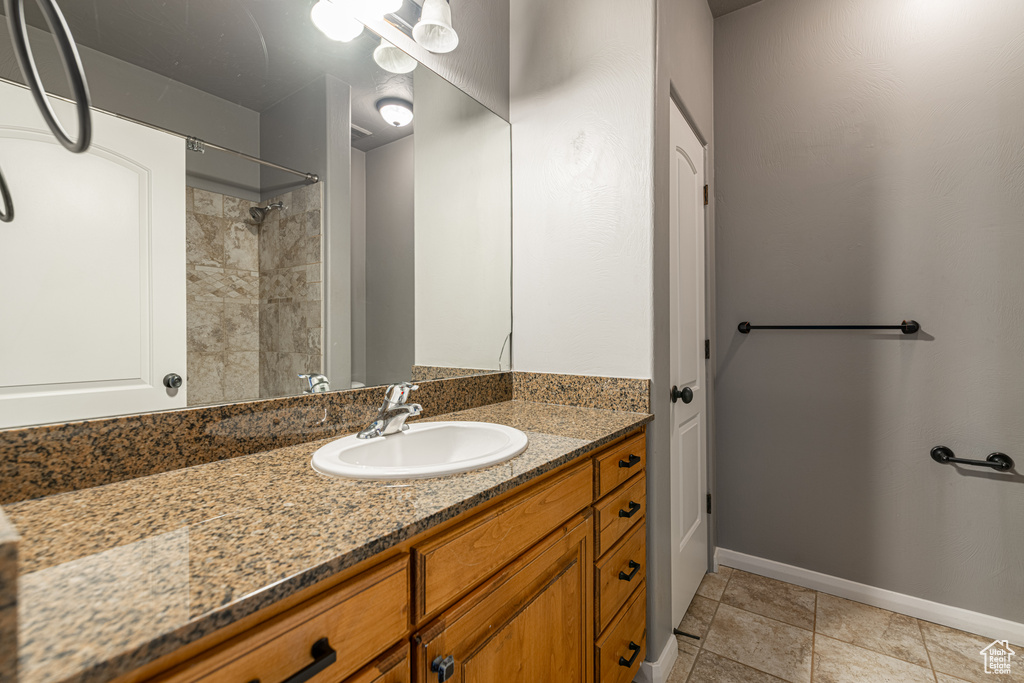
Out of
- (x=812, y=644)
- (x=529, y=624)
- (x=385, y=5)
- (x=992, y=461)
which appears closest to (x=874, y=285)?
(x=992, y=461)

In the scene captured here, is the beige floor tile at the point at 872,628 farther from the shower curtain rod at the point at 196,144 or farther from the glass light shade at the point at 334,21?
the glass light shade at the point at 334,21

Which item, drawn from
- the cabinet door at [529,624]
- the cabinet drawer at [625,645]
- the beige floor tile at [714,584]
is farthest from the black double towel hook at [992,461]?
the cabinet door at [529,624]

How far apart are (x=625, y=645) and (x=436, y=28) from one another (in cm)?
191

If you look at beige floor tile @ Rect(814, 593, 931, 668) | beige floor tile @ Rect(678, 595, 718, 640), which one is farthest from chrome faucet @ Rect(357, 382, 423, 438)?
beige floor tile @ Rect(814, 593, 931, 668)

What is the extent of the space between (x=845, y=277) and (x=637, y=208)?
3.58ft

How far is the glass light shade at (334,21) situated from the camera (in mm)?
1145

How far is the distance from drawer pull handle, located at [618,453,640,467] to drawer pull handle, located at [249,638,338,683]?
897 mm

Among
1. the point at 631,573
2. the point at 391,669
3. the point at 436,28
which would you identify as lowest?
the point at 631,573

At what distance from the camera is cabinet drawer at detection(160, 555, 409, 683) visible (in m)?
0.46

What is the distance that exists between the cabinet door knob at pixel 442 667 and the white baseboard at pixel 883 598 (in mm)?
1928

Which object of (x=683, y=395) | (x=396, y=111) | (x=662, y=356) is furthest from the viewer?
(x=683, y=395)

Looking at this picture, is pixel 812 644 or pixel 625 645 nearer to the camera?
pixel 625 645

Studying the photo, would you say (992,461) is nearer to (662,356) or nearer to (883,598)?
(883,598)

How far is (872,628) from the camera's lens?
1726 millimetres
